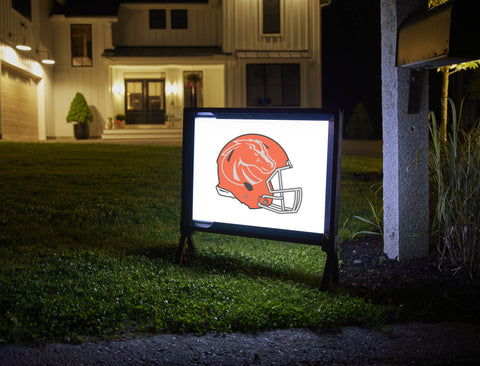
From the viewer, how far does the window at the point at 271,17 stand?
975 inches

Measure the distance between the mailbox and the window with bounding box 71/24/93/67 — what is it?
23.1 meters

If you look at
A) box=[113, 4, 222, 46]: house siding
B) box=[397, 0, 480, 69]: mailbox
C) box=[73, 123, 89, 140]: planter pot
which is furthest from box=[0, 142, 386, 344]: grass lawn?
box=[113, 4, 222, 46]: house siding

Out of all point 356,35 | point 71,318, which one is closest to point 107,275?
point 71,318

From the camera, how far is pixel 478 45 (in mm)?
3529

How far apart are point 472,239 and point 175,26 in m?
24.0

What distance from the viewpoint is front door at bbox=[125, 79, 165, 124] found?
2586 centimetres

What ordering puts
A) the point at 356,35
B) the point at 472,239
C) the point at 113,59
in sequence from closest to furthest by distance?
the point at 472,239 < the point at 113,59 < the point at 356,35

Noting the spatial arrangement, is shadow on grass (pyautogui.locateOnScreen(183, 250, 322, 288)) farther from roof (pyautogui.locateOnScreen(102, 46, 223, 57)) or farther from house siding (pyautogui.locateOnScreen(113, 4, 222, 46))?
house siding (pyautogui.locateOnScreen(113, 4, 222, 46))

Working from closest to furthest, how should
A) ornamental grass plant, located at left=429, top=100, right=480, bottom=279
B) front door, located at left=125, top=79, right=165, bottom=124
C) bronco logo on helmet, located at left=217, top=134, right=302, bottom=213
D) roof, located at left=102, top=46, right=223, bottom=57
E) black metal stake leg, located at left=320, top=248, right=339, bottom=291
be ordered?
black metal stake leg, located at left=320, top=248, right=339, bottom=291 < ornamental grass plant, located at left=429, top=100, right=480, bottom=279 < bronco logo on helmet, located at left=217, top=134, right=302, bottom=213 < roof, located at left=102, top=46, right=223, bottom=57 < front door, located at left=125, top=79, right=165, bottom=124

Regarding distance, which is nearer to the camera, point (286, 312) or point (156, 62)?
point (286, 312)

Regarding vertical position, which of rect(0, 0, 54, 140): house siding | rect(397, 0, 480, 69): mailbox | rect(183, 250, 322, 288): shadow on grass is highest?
rect(0, 0, 54, 140): house siding

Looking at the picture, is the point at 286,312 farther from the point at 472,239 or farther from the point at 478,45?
the point at 478,45

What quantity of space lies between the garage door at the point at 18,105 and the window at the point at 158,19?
22.0 feet

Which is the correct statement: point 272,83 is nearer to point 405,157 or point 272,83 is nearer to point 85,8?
point 85,8
